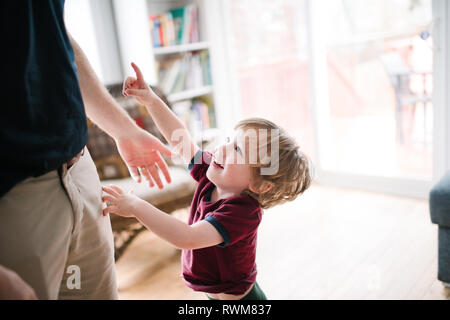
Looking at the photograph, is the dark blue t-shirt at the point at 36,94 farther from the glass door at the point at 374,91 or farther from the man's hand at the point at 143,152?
the glass door at the point at 374,91

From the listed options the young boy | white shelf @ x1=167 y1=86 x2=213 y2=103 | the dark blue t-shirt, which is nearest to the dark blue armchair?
the young boy

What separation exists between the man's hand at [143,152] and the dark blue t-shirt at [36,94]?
0.22m

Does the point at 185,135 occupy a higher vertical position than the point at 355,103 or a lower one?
higher

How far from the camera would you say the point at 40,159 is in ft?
2.13

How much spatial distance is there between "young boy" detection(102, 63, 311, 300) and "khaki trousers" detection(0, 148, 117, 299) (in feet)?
0.18

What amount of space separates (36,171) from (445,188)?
1.58 meters

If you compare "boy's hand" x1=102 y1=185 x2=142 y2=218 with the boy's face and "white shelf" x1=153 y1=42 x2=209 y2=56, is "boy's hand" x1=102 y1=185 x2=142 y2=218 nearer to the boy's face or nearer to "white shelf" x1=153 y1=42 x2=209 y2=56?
the boy's face

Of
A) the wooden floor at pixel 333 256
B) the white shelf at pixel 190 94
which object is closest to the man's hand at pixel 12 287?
the wooden floor at pixel 333 256

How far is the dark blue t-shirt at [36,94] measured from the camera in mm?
630

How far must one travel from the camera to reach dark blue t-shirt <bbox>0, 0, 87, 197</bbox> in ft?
2.07

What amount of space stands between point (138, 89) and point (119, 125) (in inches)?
4.0

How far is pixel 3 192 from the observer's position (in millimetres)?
622

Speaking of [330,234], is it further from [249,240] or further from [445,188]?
[249,240]
